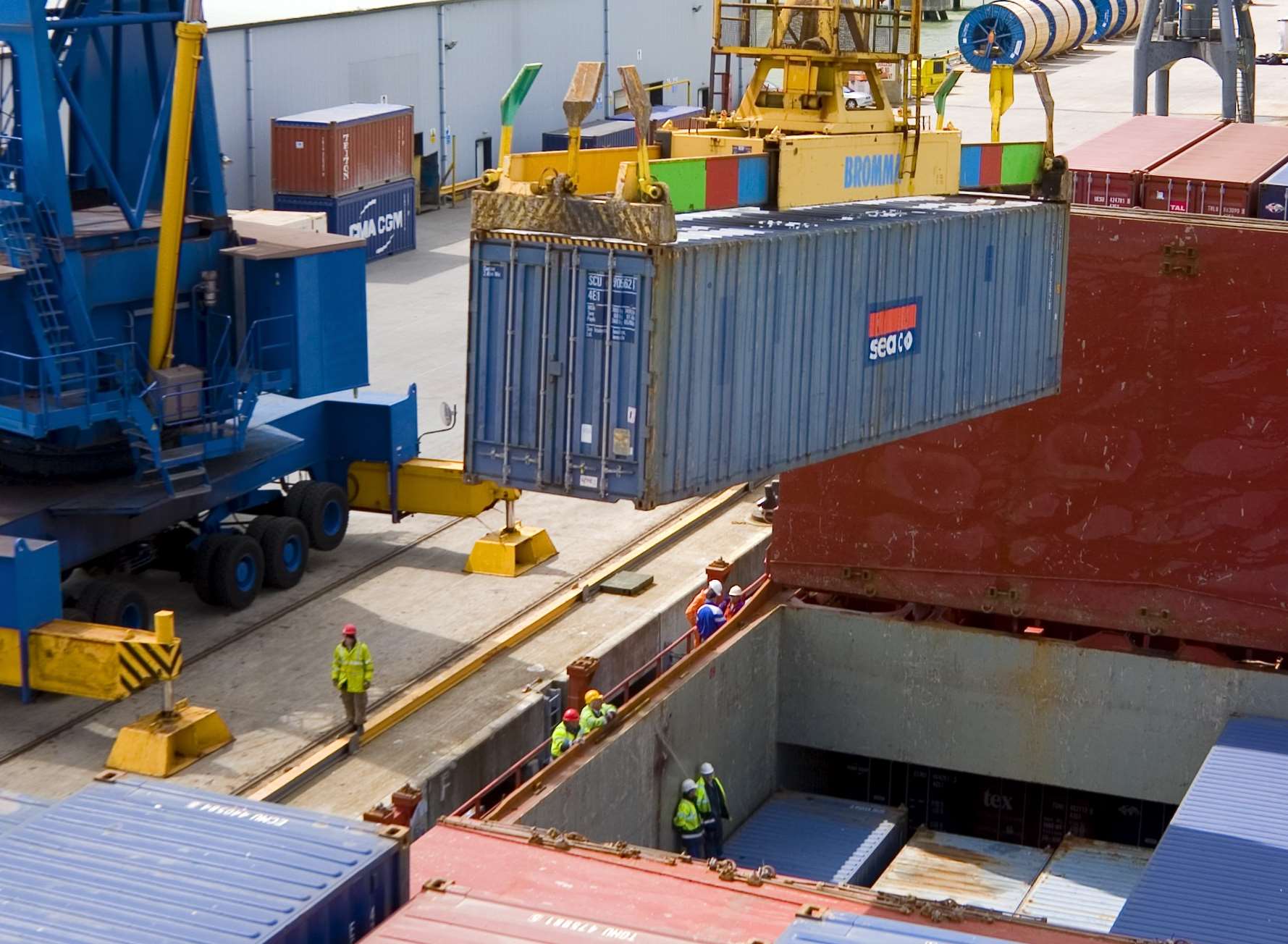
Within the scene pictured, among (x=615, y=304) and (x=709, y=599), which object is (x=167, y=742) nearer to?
(x=709, y=599)

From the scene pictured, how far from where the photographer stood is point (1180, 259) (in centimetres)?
1795

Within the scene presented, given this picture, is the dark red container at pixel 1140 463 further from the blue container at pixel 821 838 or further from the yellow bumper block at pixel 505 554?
the yellow bumper block at pixel 505 554

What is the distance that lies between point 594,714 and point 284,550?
6.44 m

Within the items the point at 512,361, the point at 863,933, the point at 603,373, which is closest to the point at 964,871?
the point at 603,373

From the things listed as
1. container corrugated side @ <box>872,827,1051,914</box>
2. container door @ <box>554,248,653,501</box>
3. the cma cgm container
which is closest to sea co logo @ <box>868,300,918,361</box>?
the cma cgm container

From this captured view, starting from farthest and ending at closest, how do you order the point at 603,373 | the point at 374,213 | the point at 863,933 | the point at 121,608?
the point at 374,213 < the point at 121,608 < the point at 603,373 < the point at 863,933

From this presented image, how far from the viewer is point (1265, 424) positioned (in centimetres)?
1792

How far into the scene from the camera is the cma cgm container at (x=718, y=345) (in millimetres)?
13211

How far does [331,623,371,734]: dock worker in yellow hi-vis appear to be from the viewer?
694 inches

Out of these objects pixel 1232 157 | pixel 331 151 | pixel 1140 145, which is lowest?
pixel 331 151

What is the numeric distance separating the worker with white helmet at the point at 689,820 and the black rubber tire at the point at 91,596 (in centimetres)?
640

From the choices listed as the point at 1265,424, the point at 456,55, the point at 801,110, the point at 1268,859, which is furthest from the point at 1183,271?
the point at 456,55

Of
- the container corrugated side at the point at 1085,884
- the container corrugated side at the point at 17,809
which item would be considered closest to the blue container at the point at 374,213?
the container corrugated side at the point at 1085,884

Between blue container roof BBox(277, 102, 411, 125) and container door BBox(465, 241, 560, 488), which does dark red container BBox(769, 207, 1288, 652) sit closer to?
container door BBox(465, 241, 560, 488)
